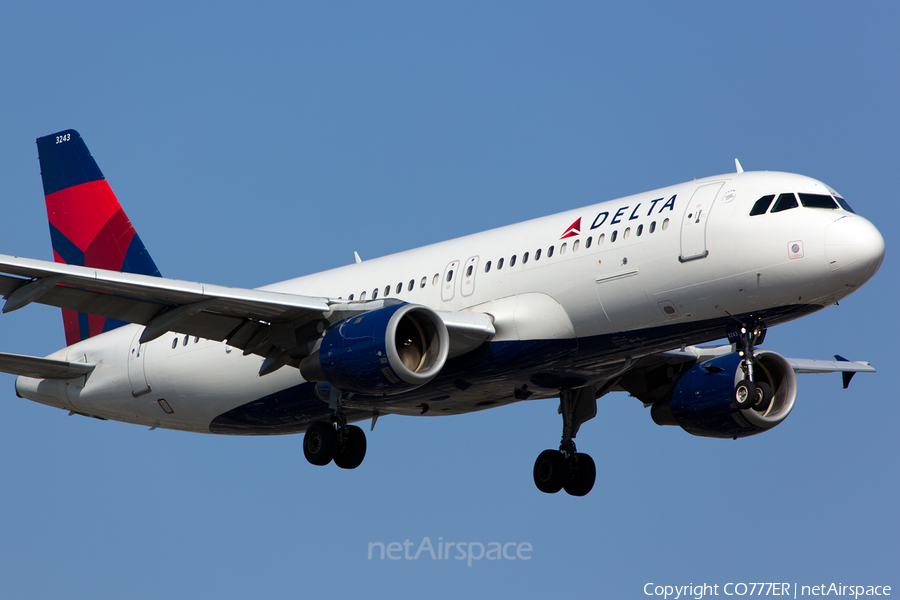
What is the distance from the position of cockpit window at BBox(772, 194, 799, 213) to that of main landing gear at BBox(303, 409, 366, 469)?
1151 centimetres

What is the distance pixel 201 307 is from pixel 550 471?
35.0ft

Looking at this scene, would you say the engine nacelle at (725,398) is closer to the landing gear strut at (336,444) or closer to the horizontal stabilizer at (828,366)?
the horizontal stabilizer at (828,366)

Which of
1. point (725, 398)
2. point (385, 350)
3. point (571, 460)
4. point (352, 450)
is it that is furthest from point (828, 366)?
point (385, 350)

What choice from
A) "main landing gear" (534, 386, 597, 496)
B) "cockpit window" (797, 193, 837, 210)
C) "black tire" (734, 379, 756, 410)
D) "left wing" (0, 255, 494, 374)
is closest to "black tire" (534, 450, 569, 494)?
"main landing gear" (534, 386, 597, 496)

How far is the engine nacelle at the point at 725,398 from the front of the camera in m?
27.5

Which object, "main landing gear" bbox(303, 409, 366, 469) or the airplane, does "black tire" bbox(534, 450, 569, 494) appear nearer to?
the airplane

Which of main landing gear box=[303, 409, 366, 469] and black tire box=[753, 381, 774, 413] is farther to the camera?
main landing gear box=[303, 409, 366, 469]

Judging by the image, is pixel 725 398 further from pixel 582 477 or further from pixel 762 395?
pixel 582 477

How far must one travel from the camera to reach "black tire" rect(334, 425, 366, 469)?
92.7ft

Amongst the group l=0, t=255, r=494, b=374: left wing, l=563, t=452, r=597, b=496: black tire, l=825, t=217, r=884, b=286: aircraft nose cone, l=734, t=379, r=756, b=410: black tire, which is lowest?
l=563, t=452, r=597, b=496: black tire

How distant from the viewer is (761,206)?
2252cm

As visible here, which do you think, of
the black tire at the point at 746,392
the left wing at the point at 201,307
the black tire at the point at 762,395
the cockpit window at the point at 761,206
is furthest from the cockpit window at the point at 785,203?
the left wing at the point at 201,307

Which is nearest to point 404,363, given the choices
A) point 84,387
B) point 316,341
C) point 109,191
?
point 316,341

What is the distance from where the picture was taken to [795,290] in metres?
22.1
